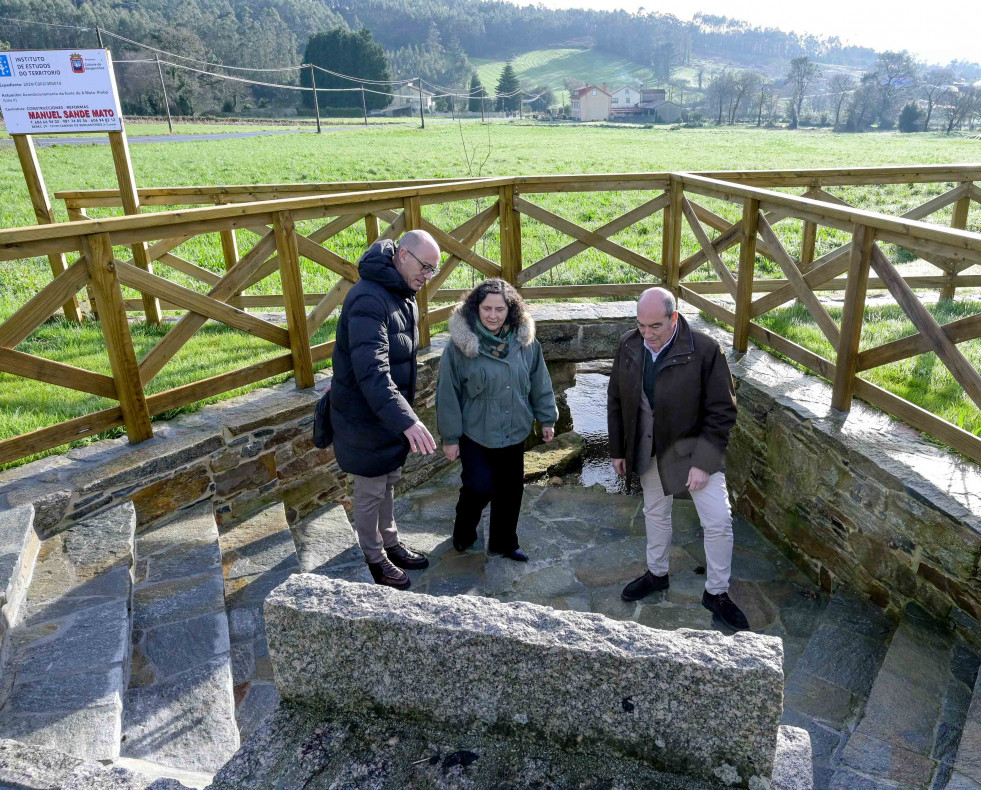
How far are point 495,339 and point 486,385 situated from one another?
0.26 meters

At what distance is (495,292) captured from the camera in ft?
12.8

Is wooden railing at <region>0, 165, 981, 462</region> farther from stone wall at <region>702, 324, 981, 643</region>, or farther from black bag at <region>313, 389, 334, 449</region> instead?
black bag at <region>313, 389, 334, 449</region>

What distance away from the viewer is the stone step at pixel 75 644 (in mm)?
2471

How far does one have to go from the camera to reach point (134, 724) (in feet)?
8.95

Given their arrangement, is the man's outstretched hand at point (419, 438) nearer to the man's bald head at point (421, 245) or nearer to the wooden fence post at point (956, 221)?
the man's bald head at point (421, 245)

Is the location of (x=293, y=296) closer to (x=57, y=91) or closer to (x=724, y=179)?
(x=57, y=91)

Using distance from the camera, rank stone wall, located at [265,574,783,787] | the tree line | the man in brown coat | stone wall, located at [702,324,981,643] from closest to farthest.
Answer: stone wall, located at [265,574,783,787]
stone wall, located at [702,324,981,643]
the man in brown coat
the tree line

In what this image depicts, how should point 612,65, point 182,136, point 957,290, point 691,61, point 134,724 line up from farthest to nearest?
point 691,61 → point 612,65 → point 182,136 → point 957,290 → point 134,724

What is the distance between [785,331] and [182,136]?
35.0 metres

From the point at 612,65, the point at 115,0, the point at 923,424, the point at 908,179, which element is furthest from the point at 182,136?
the point at 612,65

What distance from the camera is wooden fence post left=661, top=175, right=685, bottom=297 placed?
21.3ft

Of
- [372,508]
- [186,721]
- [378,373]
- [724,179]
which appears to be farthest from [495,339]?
[724,179]

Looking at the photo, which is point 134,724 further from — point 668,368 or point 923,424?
point 923,424

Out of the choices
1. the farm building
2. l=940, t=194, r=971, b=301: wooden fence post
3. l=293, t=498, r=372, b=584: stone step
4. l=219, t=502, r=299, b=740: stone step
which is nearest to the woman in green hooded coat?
l=293, t=498, r=372, b=584: stone step
